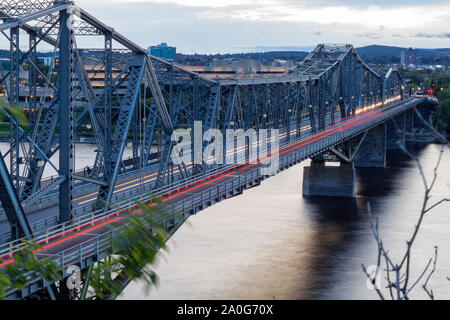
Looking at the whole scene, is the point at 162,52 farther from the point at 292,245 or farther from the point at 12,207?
the point at 12,207

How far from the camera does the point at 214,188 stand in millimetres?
41750

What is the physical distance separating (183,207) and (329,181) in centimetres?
4646

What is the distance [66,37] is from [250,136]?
30.1m

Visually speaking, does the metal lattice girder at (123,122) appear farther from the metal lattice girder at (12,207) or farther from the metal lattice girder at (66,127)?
the metal lattice girder at (12,207)

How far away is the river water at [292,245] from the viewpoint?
41.0m

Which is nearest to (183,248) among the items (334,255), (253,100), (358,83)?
(334,255)

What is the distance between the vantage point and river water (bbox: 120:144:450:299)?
41.0 m

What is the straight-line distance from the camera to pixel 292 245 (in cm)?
5294

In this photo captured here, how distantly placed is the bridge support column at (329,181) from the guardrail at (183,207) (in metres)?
3.80

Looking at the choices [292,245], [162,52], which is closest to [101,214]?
[292,245]

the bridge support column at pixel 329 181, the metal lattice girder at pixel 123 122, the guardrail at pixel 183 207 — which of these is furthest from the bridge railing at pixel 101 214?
the bridge support column at pixel 329 181

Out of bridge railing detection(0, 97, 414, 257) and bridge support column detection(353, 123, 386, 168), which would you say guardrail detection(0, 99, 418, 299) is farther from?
bridge support column detection(353, 123, 386, 168)

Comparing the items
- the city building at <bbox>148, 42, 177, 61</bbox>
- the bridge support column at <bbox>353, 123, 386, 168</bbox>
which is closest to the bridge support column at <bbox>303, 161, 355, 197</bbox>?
the bridge support column at <bbox>353, 123, 386, 168</bbox>

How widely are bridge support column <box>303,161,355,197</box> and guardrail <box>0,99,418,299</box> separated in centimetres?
380
